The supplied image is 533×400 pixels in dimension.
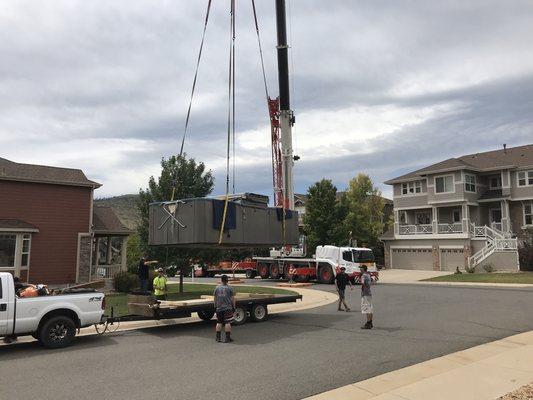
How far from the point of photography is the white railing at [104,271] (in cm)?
2702

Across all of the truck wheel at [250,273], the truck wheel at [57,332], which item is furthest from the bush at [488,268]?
the truck wheel at [57,332]

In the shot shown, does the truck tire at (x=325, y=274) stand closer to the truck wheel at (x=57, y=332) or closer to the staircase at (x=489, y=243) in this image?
the staircase at (x=489, y=243)

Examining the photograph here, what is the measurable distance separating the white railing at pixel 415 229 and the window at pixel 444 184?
351cm

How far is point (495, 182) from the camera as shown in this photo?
4519cm

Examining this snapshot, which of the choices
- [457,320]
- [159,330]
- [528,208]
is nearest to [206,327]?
[159,330]

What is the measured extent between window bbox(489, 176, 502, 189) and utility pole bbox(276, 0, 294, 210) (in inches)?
1196

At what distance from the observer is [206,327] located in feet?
47.2

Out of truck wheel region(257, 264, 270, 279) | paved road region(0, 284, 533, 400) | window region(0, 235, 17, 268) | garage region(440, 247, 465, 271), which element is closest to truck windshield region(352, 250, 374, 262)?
truck wheel region(257, 264, 270, 279)

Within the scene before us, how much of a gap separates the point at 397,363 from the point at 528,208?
38582 millimetres

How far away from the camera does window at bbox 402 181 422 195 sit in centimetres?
4753

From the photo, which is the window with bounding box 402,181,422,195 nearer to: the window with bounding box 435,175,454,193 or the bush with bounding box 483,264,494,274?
the window with bounding box 435,175,454,193

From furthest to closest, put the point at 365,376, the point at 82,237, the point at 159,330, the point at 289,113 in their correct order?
the point at 82,237, the point at 289,113, the point at 159,330, the point at 365,376

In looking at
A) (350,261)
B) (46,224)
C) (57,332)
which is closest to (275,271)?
(350,261)

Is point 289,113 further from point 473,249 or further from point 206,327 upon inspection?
point 473,249
